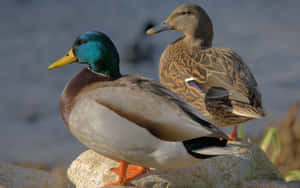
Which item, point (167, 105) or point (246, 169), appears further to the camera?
point (246, 169)

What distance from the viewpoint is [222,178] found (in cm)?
330

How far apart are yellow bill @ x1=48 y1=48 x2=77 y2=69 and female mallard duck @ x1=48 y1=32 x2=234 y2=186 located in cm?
19

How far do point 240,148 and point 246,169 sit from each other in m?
0.24

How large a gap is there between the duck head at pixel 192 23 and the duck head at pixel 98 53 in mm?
1383

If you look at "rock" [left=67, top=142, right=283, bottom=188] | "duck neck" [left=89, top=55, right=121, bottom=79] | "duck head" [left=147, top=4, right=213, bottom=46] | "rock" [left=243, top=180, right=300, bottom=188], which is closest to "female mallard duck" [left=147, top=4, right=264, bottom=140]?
"duck head" [left=147, top=4, right=213, bottom=46]

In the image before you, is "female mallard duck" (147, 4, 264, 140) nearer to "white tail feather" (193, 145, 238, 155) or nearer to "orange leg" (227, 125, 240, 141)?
"orange leg" (227, 125, 240, 141)

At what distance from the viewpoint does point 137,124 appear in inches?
92.4

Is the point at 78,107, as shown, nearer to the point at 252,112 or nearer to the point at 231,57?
the point at 252,112

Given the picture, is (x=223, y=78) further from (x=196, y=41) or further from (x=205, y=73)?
(x=196, y=41)

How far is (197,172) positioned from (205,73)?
909 millimetres

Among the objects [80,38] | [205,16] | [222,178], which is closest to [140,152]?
[80,38]

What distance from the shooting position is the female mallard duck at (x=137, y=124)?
2.34m

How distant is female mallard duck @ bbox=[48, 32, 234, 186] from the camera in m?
2.34

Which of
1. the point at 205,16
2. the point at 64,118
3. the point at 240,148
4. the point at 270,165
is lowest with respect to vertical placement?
the point at 270,165
